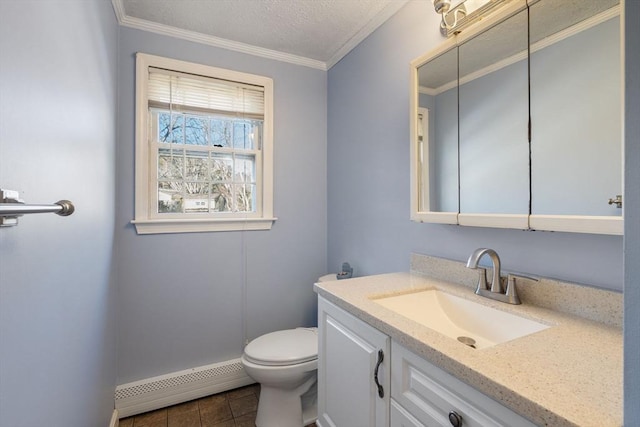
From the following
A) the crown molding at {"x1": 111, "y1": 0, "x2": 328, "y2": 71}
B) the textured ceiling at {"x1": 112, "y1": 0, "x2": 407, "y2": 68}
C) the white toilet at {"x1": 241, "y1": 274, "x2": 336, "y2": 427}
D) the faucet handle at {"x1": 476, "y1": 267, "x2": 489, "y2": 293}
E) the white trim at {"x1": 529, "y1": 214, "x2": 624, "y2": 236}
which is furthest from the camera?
the crown molding at {"x1": 111, "y1": 0, "x2": 328, "y2": 71}

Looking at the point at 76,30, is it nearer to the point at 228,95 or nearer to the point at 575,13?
the point at 228,95

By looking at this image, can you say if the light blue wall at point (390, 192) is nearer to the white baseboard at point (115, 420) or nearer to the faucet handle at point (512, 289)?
the faucet handle at point (512, 289)

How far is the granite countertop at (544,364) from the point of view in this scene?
0.52 meters

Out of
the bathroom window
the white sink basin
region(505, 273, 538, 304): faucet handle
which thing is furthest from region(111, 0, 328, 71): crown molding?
region(505, 273, 538, 304): faucet handle

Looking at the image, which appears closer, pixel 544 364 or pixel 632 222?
pixel 632 222

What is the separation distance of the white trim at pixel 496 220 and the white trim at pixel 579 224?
0.08ft

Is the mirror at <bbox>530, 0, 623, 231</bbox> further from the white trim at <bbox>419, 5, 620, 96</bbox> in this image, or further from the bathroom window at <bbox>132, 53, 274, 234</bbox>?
the bathroom window at <bbox>132, 53, 274, 234</bbox>

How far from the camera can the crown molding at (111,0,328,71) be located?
1818 millimetres

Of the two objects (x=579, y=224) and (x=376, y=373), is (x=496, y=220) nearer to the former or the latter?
(x=579, y=224)

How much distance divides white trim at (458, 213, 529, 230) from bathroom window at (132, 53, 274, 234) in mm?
1404

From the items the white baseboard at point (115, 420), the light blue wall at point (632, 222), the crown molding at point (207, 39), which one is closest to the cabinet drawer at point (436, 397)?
the light blue wall at point (632, 222)

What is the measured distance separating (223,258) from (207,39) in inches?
58.9

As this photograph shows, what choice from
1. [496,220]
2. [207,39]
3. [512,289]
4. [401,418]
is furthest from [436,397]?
[207,39]

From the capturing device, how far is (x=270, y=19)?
184cm
